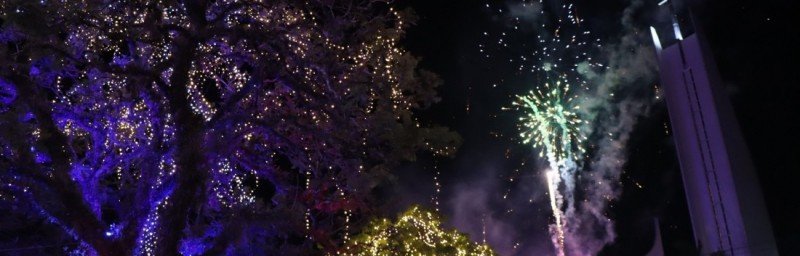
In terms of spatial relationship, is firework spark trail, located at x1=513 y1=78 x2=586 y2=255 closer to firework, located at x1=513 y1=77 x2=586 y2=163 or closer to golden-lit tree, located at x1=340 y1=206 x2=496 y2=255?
firework, located at x1=513 y1=77 x2=586 y2=163

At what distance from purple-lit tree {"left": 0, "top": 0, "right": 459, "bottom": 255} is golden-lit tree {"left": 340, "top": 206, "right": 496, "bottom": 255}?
1048mm

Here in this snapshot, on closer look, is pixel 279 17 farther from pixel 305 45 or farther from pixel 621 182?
pixel 621 182

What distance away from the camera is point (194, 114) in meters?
7.91

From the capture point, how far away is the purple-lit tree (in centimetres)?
763

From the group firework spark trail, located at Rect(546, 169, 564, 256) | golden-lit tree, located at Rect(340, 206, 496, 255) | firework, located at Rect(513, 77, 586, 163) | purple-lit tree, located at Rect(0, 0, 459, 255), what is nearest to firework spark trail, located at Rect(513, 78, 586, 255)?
firework, located at Rect(513, 77, 586, 163)

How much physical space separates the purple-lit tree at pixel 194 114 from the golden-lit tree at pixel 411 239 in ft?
3.44

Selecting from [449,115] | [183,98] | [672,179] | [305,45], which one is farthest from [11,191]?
[672,179]

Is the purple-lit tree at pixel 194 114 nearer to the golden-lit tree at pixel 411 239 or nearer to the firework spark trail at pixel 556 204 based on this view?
the golden-lit tree at pixel 411 239

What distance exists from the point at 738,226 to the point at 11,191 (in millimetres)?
16216

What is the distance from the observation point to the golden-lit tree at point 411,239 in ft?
39.0

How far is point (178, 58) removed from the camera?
7809 mm

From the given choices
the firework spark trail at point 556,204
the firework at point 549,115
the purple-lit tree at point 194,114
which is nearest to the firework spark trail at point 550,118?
the firework at point 549,115

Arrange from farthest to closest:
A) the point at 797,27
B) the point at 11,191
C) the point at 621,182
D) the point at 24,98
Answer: the point at 621,182 < the point at 797,27 < the point at 11,191 < the point at 24,98

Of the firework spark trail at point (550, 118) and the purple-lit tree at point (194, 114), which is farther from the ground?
the firework spark trail at point (550, 118)
